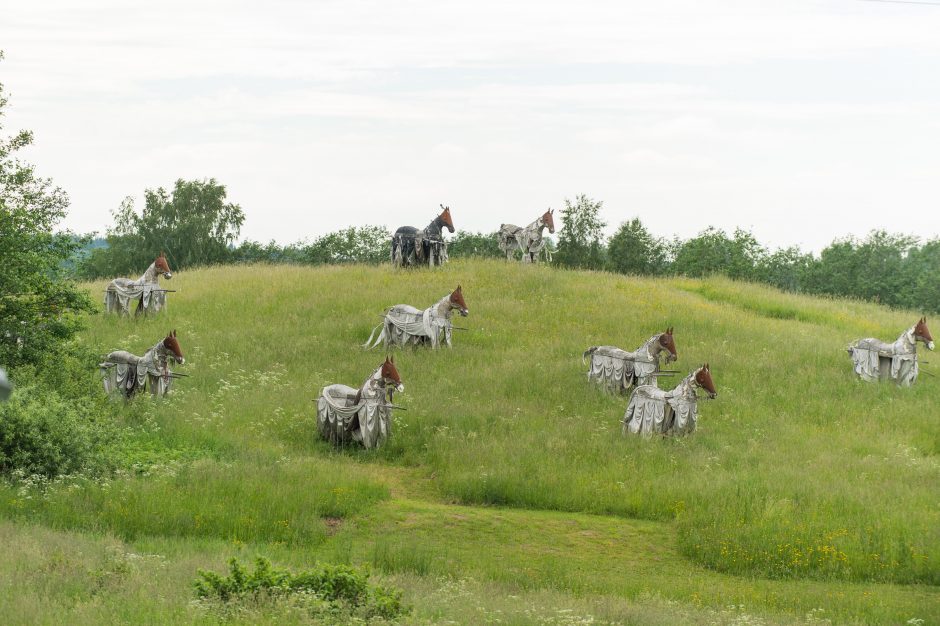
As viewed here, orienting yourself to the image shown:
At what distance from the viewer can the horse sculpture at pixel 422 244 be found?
46406mm

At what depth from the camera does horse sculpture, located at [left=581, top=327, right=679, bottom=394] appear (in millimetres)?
29000

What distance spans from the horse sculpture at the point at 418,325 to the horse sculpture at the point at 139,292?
9.38m

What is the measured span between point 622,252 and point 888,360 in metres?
39.2

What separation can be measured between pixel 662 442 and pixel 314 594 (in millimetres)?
14161

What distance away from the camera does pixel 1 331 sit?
77.7 ft

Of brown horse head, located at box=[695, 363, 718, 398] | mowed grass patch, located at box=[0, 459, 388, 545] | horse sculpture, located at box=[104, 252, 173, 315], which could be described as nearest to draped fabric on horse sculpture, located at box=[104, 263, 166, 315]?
horse sculpture, located at box=[104, 252, 173, 315]

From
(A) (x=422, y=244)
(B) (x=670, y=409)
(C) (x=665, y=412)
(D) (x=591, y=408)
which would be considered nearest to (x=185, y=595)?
(C) (x=665, y=412)

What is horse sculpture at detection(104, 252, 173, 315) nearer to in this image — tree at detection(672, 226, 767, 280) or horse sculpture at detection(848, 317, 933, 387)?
horse sculpture at detection(848, 317, 933, 387)

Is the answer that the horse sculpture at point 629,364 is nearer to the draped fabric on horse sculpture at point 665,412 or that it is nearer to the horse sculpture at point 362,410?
the draped fabric on horse sculpture at point 665,412

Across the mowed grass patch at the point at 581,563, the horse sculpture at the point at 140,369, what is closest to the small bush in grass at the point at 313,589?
the mowed grass patch at the point at 581,563

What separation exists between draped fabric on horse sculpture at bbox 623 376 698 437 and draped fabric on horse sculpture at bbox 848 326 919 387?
9.36 meters

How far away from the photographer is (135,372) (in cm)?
2741

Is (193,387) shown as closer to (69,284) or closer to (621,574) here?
A: (69,284)

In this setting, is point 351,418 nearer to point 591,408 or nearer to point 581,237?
point 591,408
